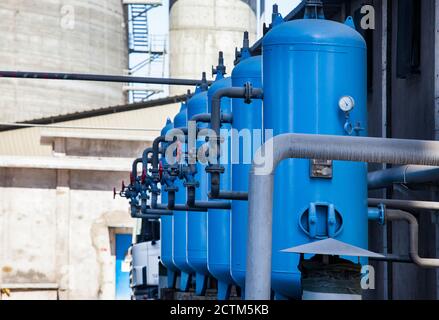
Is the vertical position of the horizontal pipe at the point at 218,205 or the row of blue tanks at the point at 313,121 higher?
the row of blue tanks at the point at 313,121

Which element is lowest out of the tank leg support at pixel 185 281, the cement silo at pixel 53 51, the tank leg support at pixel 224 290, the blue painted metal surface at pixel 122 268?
the blue painted metal surface at pixel 122 268

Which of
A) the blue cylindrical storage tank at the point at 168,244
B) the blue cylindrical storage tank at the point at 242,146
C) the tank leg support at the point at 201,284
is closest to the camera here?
the blue cylindrical storage tank at the point at 242,146

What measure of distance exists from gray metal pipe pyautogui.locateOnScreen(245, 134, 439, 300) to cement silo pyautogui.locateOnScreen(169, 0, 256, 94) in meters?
33.7

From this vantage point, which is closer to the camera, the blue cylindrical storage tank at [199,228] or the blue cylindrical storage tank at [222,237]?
the blue cylindrical storage tank at [222,237]

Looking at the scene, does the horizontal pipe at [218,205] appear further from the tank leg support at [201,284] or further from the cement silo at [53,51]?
the cement silo at [53,51]

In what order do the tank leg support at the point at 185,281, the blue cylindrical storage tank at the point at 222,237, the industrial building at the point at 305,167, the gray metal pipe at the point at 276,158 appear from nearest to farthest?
the gray metal pipe at the point at 276,158 < the industrial building at the point at 305,167 < the blue cylindrical storage tank at the point at 222,237 < the tank leg support at the point at 185,281

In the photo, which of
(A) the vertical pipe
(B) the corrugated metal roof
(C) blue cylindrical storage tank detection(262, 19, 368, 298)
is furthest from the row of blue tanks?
(B) the corrugated metal roof

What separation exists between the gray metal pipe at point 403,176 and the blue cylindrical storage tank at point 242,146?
1289mm

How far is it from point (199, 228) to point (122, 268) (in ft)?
63.2

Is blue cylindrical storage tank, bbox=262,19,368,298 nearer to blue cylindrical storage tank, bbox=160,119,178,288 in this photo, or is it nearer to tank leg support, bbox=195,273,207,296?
tank leg support, bbox=195,273,207,296

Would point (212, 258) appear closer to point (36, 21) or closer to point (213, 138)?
point (213, 138)

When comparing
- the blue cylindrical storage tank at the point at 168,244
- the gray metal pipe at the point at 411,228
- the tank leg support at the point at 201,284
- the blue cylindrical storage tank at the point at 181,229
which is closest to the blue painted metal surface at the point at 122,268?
the blue cylindrical storage tank at the point at 168,244

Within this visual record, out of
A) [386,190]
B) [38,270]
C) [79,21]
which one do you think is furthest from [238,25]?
[386,190]

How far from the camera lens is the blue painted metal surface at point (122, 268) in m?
33.7
